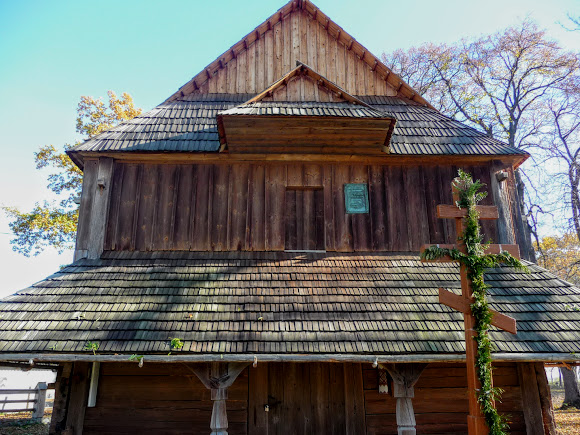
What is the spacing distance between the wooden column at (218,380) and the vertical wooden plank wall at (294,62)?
638cm

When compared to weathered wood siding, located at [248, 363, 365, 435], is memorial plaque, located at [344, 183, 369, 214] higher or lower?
higher

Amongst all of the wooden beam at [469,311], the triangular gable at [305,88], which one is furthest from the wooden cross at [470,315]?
the triangular gable at [305,88]

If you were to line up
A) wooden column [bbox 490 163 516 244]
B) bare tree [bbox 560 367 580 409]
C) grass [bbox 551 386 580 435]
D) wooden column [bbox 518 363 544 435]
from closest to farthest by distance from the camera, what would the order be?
1. wooden column [bbox 518 363 544 435]
2. wooden column [bbox 490 163 516 244]
3. grass [bbox 551 386 580 435]
4. bare tree [bbox 560 367 580 409]

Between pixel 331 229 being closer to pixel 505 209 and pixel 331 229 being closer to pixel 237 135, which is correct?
pixel 237 135

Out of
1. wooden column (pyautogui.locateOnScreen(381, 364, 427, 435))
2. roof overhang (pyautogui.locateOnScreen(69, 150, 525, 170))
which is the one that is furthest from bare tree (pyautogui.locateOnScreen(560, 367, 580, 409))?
wooden column (pyautogui.locateOnScreen(381, 364, 427, 435))

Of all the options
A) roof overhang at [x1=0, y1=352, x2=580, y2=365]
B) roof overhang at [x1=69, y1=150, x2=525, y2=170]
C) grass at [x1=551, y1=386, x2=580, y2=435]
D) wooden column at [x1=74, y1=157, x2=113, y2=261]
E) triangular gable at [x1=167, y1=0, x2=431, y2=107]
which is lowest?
grass at [x1=551, y1=386, x2=580, y2=435]

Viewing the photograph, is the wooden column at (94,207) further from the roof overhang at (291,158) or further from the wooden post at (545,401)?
the wooden post at (545,401)

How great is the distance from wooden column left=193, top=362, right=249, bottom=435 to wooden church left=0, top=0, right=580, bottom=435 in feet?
0.10

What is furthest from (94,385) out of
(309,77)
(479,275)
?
(309,77)

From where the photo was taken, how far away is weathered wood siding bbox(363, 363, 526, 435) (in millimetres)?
7098

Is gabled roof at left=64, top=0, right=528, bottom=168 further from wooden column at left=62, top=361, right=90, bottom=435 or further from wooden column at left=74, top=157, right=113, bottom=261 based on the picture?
wooden column at left=62, top=361, right=90, bottom=435

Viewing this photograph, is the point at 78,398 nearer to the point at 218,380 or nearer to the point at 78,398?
the point at 78,398

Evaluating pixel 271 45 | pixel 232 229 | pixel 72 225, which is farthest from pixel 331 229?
pixel 72 225

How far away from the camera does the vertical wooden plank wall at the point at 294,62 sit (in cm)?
1007
